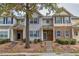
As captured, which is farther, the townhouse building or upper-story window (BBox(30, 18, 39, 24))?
upper-story window (BBox(30, 18, 39, 24))

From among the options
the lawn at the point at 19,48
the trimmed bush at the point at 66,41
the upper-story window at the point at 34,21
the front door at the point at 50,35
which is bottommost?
the lawn at the point at 19,48

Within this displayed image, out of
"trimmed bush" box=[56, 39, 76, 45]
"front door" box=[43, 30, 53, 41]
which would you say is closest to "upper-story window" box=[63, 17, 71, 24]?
"front door" box=[43, 30, 53, 41]

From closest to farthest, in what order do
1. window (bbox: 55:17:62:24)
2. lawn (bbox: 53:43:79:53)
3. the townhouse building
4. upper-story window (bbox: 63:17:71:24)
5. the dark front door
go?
lawn (bbox: 53:43:79:53) < the dark front door < the townhouse building < upper-story window (bbox: 63:17:71:24) < window (bbox: 55:17:62:24)

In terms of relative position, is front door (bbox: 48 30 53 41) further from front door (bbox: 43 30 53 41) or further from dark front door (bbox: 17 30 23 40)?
dark front door (bbox: 17 30 23 40)

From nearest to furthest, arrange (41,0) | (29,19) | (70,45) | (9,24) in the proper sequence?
1. (41,0)
2. (70,45)
3. (29,19)
4. (9,24)

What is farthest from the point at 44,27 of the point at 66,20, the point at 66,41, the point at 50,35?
the point at 66,41

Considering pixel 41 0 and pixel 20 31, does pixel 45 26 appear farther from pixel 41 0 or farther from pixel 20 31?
pixel 41 0

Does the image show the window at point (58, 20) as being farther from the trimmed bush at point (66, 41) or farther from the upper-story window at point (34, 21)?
the trimmed bush at point (66, 41)

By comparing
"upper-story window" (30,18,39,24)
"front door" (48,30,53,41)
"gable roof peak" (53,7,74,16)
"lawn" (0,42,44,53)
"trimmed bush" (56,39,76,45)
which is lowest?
"lawn" (0,42,44,53)

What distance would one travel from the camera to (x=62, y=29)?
720 cm

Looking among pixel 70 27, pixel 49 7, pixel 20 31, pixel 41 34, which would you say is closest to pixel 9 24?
pixel 20 31

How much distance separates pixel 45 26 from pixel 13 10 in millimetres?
1379

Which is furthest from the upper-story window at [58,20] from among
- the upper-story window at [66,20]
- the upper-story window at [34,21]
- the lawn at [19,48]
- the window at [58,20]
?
the lawn at [19,48]

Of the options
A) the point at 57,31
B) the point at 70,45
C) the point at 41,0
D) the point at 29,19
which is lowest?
the point at 70,45
